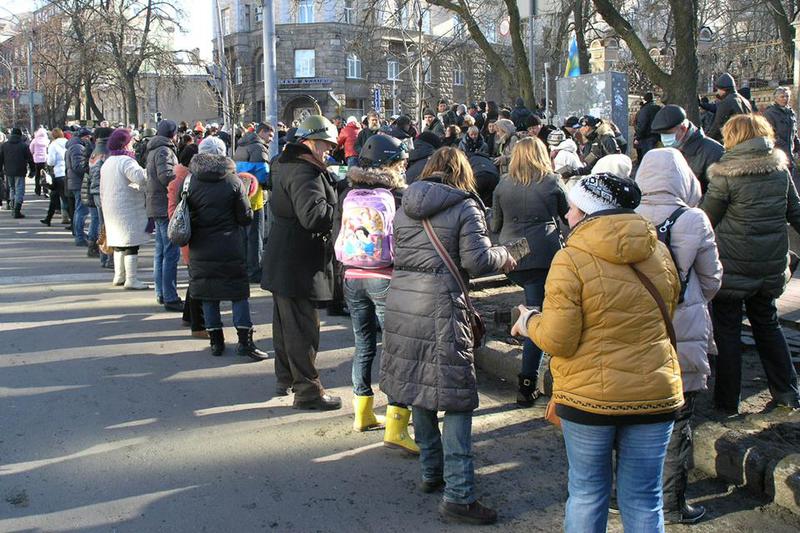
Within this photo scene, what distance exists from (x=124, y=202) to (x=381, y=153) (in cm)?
580

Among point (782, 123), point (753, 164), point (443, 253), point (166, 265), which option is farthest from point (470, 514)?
point (782, 123)

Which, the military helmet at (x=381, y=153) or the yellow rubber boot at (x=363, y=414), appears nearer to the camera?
the military helmet at (x=381, y=153)

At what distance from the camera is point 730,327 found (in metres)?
5.17

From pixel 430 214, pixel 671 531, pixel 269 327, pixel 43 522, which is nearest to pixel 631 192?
pixel 430 214

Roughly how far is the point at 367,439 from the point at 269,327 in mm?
3259

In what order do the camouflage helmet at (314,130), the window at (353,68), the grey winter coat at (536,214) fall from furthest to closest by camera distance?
1. the window at (353,68)
2. the grey winter coat at (536,214)
3. the camouflage helmet at (314,130)

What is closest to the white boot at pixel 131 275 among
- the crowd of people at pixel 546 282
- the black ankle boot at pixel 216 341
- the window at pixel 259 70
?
the crowd of people at pixel 546 282

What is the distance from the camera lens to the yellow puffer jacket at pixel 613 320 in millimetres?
3049

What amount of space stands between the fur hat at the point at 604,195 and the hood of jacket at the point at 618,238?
0.26 ft

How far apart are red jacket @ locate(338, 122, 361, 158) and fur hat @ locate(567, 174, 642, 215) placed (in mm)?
13333

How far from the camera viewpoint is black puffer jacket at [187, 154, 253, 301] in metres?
6.86

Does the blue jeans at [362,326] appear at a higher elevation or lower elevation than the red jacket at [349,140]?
lower

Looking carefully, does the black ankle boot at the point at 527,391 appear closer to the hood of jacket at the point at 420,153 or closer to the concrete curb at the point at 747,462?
the concrete curb at the point at 747,462

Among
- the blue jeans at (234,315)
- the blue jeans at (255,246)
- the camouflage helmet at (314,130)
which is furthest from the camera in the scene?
the blue jeans at (255,246)
